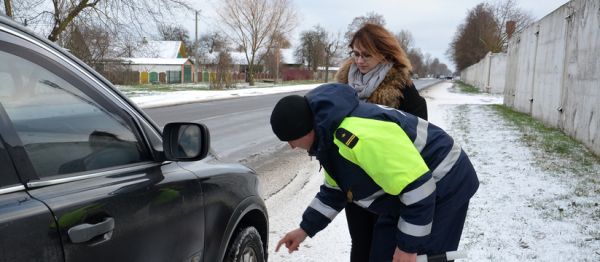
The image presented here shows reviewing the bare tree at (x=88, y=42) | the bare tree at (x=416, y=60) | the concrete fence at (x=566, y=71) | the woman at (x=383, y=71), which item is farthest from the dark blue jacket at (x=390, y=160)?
the bare tree at (x=416, y=60)

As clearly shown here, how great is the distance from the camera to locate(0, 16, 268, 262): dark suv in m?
1.40

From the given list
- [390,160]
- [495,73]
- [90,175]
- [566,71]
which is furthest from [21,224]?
[495,73]

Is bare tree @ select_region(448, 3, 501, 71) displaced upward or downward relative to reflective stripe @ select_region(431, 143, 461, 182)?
upward

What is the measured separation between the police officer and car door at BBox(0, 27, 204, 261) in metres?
0.55

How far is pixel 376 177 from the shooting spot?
1.79 m

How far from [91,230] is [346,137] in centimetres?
89

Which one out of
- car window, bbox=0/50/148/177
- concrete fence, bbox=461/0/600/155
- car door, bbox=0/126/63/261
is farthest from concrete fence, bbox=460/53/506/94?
car door, bbox=0/126/63/261

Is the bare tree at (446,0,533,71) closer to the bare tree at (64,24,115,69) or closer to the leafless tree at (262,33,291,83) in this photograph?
the leafless tree at (262,33,291,83)

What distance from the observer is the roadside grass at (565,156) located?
20.2ft

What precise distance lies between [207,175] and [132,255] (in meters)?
0.69

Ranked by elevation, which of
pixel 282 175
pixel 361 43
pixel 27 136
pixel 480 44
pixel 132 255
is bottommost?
pixel 282 175

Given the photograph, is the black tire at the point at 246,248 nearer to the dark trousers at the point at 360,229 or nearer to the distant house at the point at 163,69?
the dark trousers at the point at 360,229

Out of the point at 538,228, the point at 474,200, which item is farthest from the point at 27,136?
the point at 474,200

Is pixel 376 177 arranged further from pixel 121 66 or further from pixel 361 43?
pixel 121 66
